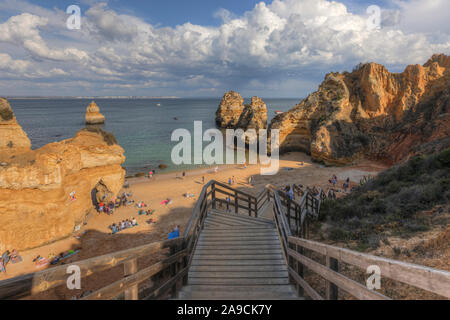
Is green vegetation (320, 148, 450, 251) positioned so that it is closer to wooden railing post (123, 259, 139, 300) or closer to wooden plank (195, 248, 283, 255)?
wooden plank (195, 248, 283, 255)

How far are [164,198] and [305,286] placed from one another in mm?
18646

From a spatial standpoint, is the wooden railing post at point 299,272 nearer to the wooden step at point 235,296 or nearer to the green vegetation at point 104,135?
the wooden step at point 235,296

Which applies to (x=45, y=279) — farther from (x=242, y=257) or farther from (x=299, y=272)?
(x=242, y=257)

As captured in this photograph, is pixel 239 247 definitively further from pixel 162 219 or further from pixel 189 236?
pixel 162 219

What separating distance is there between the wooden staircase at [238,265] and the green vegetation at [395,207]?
2127 mm

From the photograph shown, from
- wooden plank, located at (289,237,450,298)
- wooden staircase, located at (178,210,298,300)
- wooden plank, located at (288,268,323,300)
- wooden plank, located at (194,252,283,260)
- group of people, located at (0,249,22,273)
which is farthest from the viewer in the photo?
group of people, located at (0,249,22,273)

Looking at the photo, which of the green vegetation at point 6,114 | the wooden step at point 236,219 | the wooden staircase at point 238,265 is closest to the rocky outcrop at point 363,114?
the wooden step at point 236,219

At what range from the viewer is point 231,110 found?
73.2 m

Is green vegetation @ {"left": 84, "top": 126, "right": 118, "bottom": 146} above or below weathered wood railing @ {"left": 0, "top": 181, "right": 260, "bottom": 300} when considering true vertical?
above

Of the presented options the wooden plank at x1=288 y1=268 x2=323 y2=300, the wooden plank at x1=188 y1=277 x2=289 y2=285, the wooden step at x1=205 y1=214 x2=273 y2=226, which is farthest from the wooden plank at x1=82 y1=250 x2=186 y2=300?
the wooden step at x1=205 y1=214 x2=273 y2=226

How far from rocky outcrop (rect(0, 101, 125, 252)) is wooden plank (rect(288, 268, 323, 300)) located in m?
13.2

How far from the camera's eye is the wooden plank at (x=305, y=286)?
2.82 m

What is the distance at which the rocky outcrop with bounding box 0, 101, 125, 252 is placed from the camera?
11344 mm

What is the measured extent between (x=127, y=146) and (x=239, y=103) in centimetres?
3949
